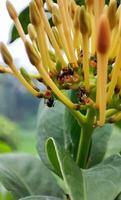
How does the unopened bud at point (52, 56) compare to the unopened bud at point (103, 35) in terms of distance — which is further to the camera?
the unopened bud at point (52, 56)

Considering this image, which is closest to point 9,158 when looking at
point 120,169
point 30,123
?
point 120,169

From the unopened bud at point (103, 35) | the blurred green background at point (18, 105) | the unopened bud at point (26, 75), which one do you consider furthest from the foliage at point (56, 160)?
the blurred green background at point (18, 105)

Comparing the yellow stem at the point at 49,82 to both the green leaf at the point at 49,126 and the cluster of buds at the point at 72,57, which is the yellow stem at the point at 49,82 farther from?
the green leaf at the point at 49,126

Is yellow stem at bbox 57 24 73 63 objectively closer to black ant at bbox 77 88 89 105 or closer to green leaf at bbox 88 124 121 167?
black ant at bbox 77 88 89 105

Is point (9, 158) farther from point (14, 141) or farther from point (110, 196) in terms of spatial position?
point (14, 141)

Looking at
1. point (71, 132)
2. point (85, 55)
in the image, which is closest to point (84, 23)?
point (85, 55)

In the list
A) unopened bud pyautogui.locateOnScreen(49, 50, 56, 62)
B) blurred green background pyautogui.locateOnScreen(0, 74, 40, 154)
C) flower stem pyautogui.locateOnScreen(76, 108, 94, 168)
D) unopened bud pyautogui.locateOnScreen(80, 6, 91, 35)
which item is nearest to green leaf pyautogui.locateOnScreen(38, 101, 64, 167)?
flower stem pyautogui.locateOnScreen(76, 108, 94, 168)

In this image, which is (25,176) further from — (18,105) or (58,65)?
(18,105)
